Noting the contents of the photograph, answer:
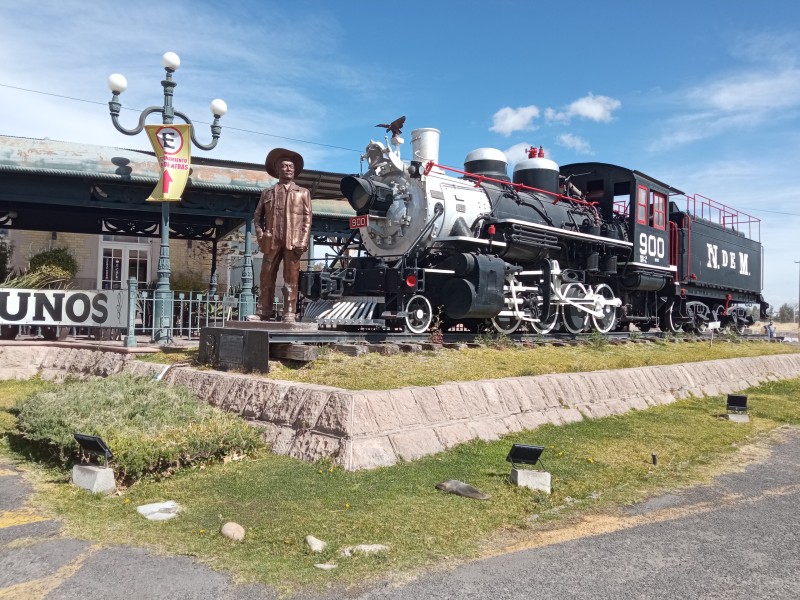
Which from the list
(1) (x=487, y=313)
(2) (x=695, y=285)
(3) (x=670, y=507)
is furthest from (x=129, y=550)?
(2) (x=695, y=285)

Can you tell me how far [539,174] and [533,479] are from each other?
33.3ft

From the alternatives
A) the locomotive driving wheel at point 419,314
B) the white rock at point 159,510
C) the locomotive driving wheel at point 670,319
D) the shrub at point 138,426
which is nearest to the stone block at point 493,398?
the shrub at point 138,426

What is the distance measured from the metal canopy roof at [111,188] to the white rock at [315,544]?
11.8m

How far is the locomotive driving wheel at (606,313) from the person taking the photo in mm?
14516

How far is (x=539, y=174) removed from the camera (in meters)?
14.4

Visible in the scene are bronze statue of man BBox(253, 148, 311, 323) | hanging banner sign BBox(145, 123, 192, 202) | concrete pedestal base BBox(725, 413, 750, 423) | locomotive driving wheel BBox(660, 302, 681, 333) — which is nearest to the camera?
bronze statue of man BBox(253, 148, 311, 323)

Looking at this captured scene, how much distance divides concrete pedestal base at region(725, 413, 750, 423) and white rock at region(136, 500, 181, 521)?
7387mm

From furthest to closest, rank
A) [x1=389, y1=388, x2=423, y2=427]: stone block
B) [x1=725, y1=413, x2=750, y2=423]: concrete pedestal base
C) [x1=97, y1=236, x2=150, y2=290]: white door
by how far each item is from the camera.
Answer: [x1=97, y1=236, x2=150, y2=290]: white door, [x1=725, y1=413, x2=750, y2=423]: concrete pedestal base, [x1=389, y1=388, x2=423, y2=427]: stone block

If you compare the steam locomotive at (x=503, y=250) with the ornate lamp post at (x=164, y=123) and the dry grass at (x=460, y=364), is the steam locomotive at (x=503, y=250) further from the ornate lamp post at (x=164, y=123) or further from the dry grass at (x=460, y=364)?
the ornate lamp post at (x=164, y=123)

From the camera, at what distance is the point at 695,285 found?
59.2ft

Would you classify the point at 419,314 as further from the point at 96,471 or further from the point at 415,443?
the point at 96,471

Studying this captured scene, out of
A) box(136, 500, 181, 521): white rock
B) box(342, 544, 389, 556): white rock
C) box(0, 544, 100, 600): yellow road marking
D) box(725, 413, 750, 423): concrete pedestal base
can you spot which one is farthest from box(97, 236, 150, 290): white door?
box(342, 544, 389, 556): white rock

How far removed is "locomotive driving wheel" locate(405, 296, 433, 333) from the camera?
1034 centimetres

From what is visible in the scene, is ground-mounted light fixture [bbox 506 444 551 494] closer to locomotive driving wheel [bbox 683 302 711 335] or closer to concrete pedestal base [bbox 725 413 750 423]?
concrete pedestal base [bbox 725 413 750 423]
